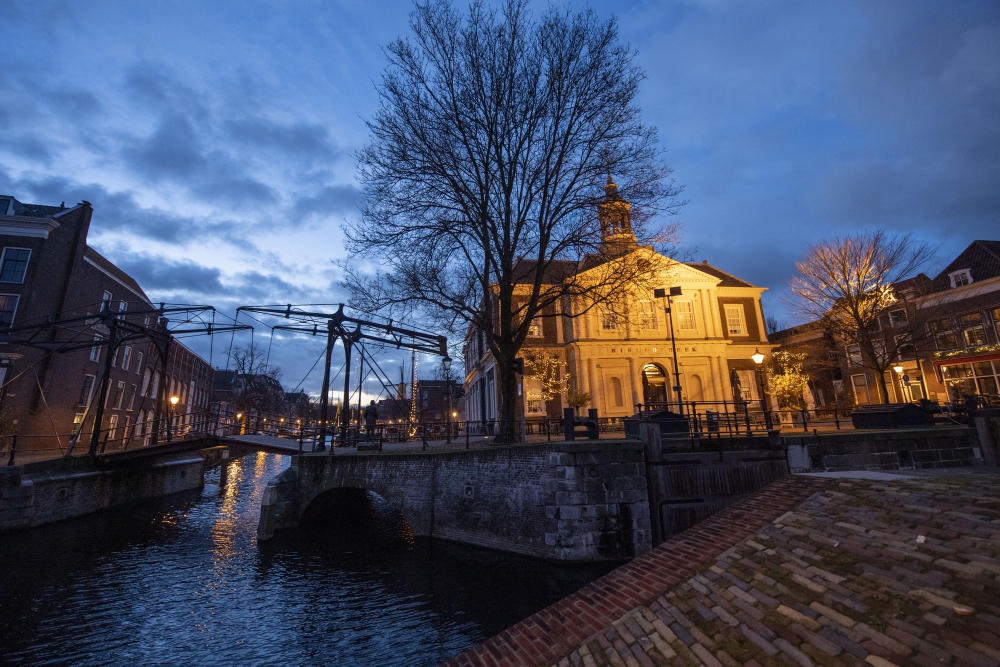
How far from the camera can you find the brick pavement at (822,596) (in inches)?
147

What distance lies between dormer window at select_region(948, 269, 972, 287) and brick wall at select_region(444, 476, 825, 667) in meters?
35.2

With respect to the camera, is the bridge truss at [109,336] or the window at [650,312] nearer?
the bridge truss at [109,336]

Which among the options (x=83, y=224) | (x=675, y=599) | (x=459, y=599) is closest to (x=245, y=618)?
(x=459, y=599)

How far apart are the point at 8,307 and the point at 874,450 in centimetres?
3884

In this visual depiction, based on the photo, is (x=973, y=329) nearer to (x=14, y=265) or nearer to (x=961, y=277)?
(x=961, y=277)

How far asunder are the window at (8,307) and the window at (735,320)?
43.5 metres

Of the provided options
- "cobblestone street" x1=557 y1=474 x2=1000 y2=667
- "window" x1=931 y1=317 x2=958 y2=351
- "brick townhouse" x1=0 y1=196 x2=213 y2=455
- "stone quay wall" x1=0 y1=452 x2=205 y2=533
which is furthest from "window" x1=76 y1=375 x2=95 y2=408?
"window" x1=931 y1=317 x2=958 y2=351

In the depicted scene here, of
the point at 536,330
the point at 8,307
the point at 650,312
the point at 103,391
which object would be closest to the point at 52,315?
the point at 8,307

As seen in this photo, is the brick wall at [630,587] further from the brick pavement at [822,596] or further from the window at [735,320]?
the window at [735,320]

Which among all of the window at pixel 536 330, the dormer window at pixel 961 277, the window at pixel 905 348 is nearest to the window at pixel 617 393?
the window at pixel 536 330

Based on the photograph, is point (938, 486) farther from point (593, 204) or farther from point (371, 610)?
point (593, 204)

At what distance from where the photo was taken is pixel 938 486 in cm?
621

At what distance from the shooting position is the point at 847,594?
4391mm

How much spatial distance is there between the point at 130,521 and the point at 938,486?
25.0 meters
